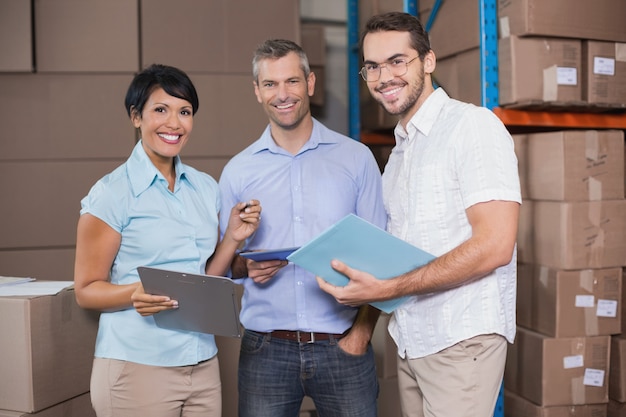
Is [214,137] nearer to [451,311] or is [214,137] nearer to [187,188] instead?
[187,188]

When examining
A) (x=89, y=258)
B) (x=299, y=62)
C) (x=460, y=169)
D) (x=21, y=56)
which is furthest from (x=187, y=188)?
(x=21, y=56)

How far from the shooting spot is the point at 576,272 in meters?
2.35

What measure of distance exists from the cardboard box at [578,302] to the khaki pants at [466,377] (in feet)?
3.22

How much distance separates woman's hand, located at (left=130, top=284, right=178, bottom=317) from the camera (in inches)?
57.7

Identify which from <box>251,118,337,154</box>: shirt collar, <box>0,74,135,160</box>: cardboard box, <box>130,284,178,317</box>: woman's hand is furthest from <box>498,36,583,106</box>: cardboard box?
→ <box>0,74,135,160</box>: cardboard box

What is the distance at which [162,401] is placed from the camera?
1.52 m

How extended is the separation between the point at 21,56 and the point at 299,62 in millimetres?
1626

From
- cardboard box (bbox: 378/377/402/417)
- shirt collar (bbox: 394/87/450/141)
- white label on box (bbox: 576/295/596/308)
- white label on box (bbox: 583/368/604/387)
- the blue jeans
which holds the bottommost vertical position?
cardboard box (bbox: 378/377/402/417)

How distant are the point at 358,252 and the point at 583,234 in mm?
1278

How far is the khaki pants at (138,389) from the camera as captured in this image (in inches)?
58.9

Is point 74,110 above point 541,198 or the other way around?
above

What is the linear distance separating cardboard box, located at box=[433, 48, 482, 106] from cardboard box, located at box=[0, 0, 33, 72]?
5.70 ft

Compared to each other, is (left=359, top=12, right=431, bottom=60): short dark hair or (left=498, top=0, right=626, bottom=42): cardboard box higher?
(left=498, top=0, right=626, bottom=42): cardboard box

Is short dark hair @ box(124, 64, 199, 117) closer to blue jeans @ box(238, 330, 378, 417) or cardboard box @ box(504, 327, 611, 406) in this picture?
blue jeans @ box(238, 330, 378, 417)
